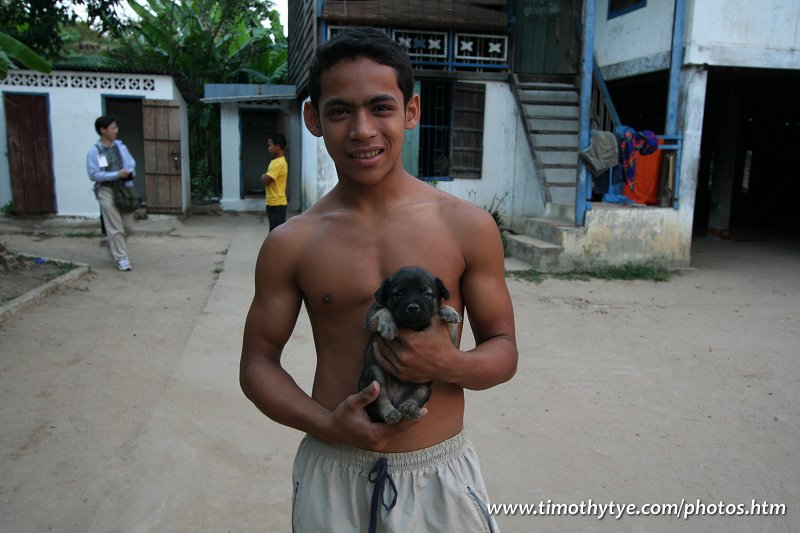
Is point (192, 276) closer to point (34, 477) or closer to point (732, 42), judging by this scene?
point (34, 477)

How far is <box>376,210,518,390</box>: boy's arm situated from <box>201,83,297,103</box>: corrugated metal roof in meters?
14.1

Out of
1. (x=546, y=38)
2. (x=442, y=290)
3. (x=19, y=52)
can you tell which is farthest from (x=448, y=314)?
(x=546, y=38)

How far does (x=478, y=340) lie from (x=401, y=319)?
0.45m

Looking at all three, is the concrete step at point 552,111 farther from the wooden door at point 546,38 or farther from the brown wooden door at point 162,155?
the brown wooden door at point 162,155

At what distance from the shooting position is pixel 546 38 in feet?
42.0

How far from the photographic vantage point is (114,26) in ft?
41.5

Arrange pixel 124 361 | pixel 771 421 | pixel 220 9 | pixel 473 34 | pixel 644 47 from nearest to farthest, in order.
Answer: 1. pixel 771 421
2. pixel 124 361
3. pixel 644 47
4. pixel 473 34
5. pixel 220 9

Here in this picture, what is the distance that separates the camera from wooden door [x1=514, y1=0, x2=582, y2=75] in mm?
12695

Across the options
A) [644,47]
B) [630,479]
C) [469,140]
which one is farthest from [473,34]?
[630,479]

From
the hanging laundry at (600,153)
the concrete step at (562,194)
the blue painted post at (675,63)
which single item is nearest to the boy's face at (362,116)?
the hanging laundry at (600,153)

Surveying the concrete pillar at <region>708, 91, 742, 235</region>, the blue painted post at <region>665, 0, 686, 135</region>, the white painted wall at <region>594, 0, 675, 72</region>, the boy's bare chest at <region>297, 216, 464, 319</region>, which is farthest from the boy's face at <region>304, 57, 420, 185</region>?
the concrete pillar at <region>708, 91, 742, 235</region>

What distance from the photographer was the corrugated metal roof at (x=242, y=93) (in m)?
14.8

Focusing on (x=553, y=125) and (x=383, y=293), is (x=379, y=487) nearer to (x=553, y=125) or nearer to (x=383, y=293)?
(x=383, y=293)

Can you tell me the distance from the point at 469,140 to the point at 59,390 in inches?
351
